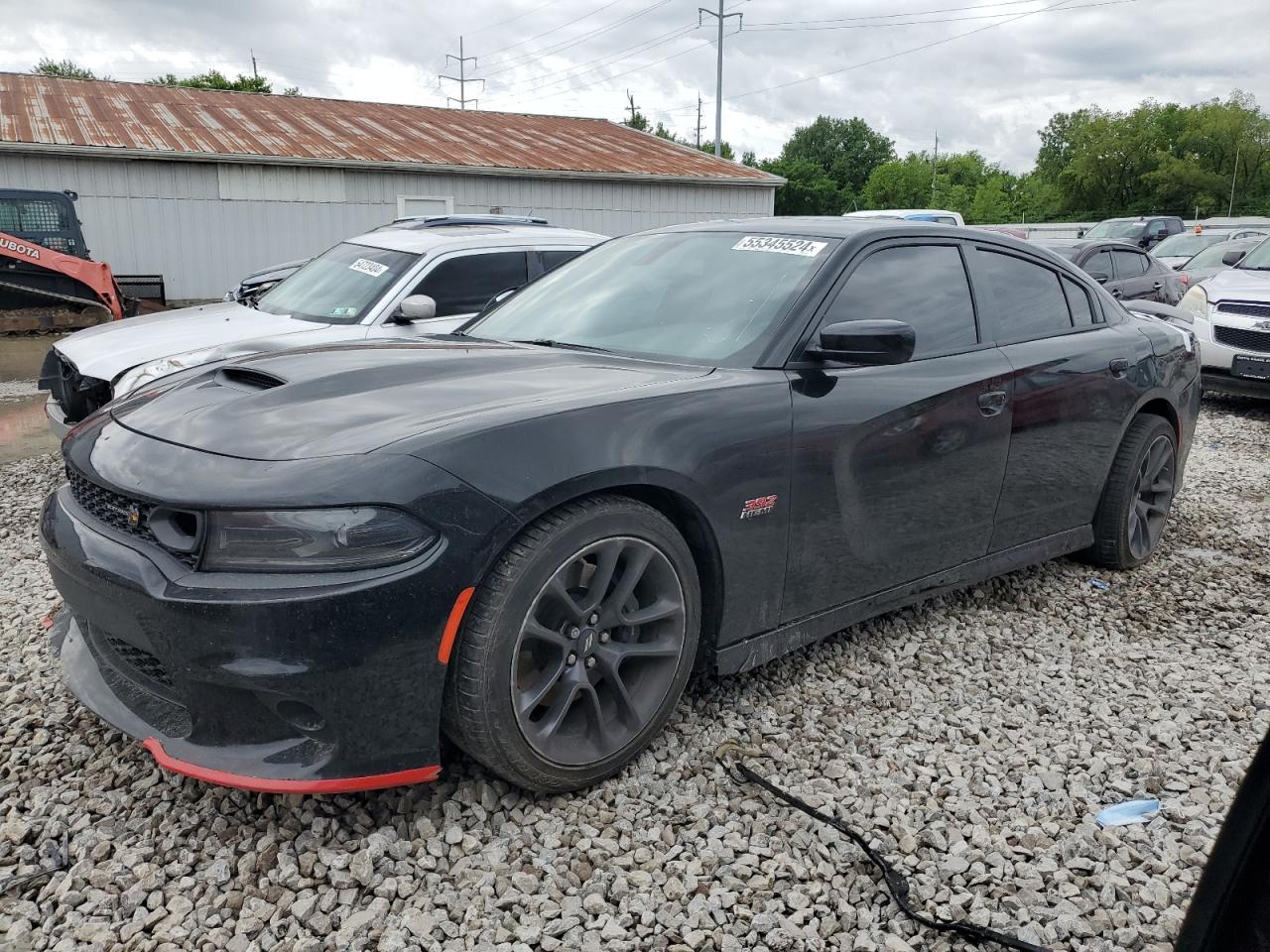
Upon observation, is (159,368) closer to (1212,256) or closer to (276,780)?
(276,780)

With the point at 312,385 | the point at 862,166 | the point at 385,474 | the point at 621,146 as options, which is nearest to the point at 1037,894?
the point at 385,474

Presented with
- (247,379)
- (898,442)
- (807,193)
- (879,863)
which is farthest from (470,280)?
(807,193)

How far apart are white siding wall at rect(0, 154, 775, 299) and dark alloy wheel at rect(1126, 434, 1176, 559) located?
46.5 ft

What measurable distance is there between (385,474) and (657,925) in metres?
1.20

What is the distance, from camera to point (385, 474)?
7.21 ft

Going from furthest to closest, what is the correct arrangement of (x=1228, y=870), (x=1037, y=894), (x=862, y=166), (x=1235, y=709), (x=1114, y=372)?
(x=862, y=166) → (x=1114, y=372) → (x=1235, y=709) → (x=1037, y=894) → (x=1228, y=870)

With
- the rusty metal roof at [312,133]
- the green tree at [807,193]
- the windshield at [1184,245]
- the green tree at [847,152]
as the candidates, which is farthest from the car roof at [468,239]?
the green tree at [847,152]

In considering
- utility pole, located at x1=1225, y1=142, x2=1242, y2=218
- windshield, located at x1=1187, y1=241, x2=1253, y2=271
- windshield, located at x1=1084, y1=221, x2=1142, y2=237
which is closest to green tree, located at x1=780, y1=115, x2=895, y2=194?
utility pole, located at x1=1225, y1=142, x2=1242, y2=218

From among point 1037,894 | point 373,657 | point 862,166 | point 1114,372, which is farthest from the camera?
point 862,166

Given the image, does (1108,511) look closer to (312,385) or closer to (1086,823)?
(1086,823)

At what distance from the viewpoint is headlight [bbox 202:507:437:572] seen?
215 centimetres

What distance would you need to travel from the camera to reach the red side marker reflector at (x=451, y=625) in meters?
2.23

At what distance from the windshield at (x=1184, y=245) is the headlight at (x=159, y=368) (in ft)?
65.3

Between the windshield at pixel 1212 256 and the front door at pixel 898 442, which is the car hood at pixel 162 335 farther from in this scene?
the windshield at pixel 1212 256
